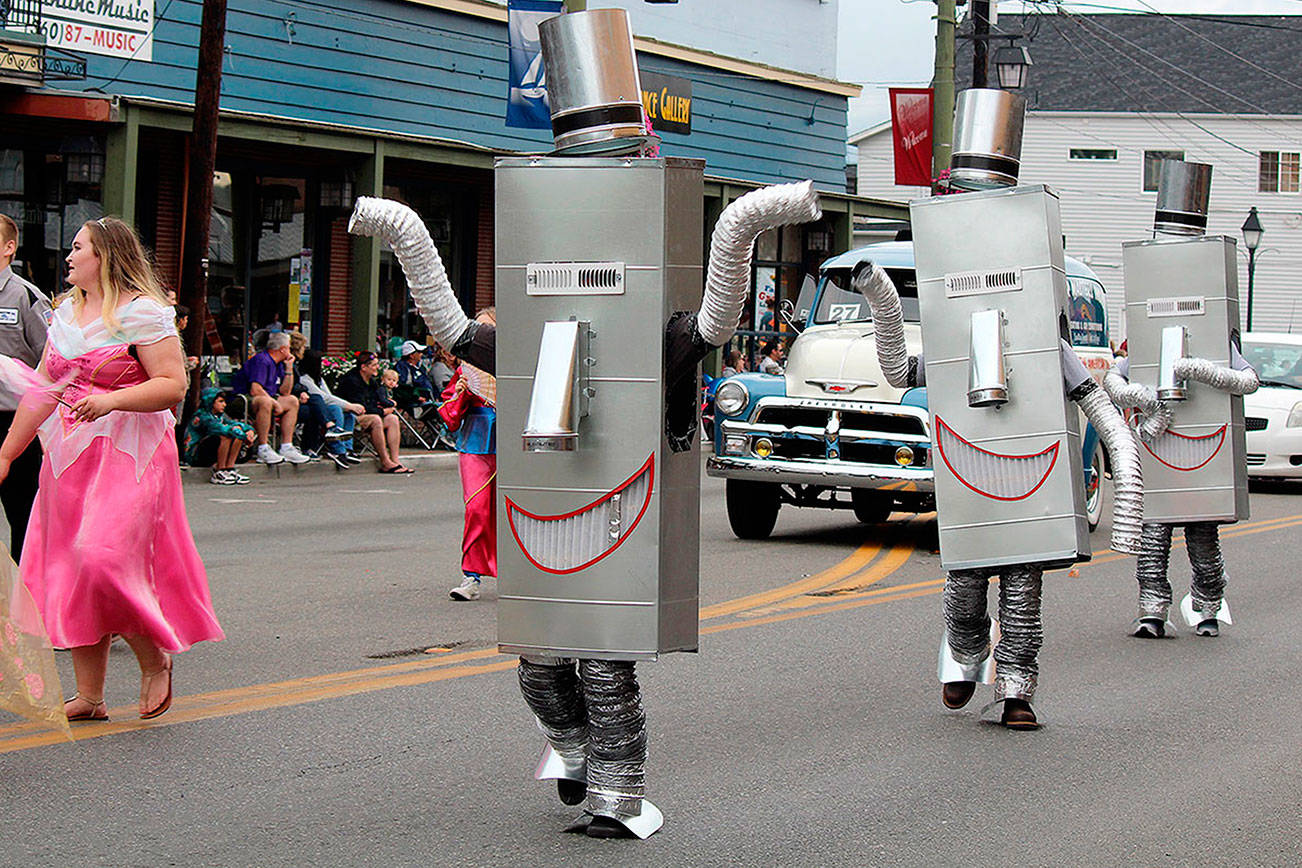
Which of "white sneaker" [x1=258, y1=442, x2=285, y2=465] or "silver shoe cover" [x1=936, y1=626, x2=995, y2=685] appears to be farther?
"white sneaker" [x1=258, y1=442, x2=285, y2=465]

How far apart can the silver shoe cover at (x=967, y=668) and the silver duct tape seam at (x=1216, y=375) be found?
2.77 m

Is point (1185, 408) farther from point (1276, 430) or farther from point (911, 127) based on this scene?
point (911, 127)

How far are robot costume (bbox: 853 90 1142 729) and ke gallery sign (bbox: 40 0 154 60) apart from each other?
14.9m

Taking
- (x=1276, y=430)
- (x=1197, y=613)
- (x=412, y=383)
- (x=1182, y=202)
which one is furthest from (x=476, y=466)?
(x=1276, y=430)

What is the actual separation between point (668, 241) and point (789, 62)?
2832 cm

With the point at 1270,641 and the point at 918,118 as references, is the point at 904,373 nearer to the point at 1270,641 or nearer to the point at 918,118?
the point at 1270,641

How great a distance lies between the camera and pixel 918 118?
24.2m

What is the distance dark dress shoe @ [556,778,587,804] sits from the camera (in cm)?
545

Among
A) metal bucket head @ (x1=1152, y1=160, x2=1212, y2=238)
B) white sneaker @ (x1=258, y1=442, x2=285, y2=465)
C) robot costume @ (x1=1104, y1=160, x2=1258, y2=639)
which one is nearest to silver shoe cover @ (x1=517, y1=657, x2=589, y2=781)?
robot costume @ (x1=1104, y1=160, x2=1258, y2=639)

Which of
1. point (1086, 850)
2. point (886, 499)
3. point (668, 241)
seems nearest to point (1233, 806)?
point (1086, 850)

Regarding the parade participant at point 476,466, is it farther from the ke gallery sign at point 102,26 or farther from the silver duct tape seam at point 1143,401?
the ke gallery sign at point 102,26

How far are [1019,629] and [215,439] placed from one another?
12893mm

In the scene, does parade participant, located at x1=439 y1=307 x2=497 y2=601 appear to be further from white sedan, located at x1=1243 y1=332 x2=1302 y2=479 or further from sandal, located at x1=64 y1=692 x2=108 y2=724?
white sedan, located at x1=1243 y1=332 x2=1302 y2=479

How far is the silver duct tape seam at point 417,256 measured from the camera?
530 centimetres
